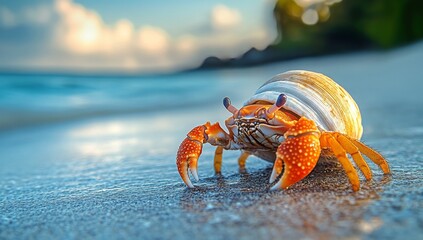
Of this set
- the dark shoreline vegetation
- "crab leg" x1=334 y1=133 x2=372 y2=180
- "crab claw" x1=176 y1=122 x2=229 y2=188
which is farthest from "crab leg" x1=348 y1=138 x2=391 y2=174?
the dark shoreline vegetation

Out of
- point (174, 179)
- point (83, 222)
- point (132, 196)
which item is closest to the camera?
point (83, 222)

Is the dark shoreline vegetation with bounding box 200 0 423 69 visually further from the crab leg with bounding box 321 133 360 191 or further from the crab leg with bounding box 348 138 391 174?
the crab leg with bounding box 321 133 360 191

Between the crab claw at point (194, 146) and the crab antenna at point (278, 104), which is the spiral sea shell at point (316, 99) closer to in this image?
the crab antenna at point (278, 104)

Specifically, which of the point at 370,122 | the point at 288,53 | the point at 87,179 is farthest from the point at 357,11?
the point at 87,179

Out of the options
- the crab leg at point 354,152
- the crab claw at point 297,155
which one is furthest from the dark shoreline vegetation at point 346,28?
the crab claw at point 297,155

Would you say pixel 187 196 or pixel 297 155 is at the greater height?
pixel 297 155

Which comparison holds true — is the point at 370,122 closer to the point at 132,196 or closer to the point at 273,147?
the point at 273,147

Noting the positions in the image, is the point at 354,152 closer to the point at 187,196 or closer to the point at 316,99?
the point at 316,99

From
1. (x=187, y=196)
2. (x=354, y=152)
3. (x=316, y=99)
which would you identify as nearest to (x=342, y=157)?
(x=354, y=152)
